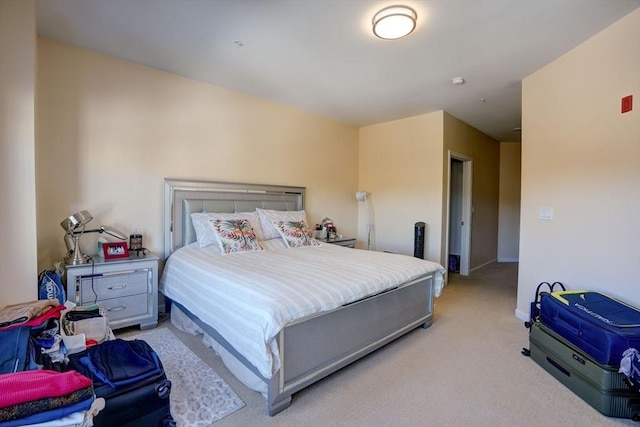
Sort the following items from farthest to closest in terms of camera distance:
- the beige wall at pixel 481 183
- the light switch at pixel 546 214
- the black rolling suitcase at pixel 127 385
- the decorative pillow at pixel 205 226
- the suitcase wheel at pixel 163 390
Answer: the beige wall at pixel 481 183, the decorative pillow at pixel 205 226, the light switch at pixel 546 214, the suitcase wheel at pixel 163 390, the black rolling suitcase at pixel 127 385

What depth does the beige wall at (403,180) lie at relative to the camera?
172 inches

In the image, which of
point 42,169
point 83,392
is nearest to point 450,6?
point 83,392

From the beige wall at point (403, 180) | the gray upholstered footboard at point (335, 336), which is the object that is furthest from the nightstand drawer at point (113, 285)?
the beige wall at point (403, 180)

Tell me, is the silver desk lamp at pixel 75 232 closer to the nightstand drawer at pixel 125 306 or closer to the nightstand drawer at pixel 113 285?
the nightstand drawer at pixel 113 285

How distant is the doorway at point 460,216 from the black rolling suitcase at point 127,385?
4645 mm

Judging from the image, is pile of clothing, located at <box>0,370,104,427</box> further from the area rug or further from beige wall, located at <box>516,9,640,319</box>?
beige wall, located at <box>516,9,640,319</box>

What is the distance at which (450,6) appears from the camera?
2037 millimetres

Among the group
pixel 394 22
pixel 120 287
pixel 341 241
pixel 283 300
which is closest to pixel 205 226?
pixel 120 287

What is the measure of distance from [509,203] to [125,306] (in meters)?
7.23

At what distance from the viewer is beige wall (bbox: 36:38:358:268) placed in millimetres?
2596

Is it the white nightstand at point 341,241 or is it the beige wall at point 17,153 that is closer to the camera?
the beige wall at point 17,153

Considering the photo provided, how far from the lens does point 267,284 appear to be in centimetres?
194

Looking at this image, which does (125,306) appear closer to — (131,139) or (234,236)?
(234,236)

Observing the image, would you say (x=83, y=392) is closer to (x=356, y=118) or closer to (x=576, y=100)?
(x=576, y=100)
